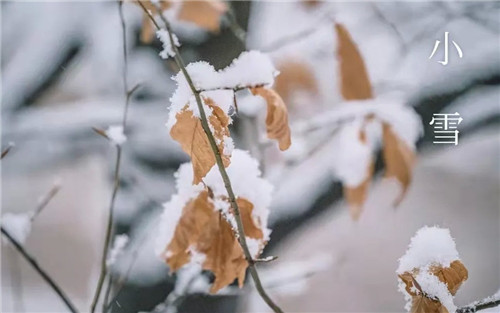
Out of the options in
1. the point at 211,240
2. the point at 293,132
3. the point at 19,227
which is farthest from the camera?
the point at 293,132

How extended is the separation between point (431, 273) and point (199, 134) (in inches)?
6.6

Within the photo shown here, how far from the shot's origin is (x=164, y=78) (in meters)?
Answer: 0.92

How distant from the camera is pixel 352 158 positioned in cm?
78

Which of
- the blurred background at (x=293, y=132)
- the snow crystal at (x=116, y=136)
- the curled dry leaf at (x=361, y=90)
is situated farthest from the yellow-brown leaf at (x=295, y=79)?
the snow crystal at (x=116, y=136)

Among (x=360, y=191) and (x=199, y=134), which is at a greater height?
(x=199, y=134)

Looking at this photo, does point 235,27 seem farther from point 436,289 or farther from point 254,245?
point 436,289

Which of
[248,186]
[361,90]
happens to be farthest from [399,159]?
[248,186]

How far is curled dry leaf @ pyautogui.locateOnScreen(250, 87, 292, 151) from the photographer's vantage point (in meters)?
0.39

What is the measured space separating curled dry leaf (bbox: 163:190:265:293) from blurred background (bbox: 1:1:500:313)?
0.62 ft

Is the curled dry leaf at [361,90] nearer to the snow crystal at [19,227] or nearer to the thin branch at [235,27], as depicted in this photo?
the thin branch at [235,27]

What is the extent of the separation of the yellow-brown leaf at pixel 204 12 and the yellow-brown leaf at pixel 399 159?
0.28 meters

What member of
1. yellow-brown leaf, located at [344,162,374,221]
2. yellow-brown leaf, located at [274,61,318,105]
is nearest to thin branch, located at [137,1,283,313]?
yellow-brown leaf, located at [344,162,374,221]

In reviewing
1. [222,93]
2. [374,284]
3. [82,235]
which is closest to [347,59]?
[222,93]

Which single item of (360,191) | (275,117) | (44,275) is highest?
(275,117)
